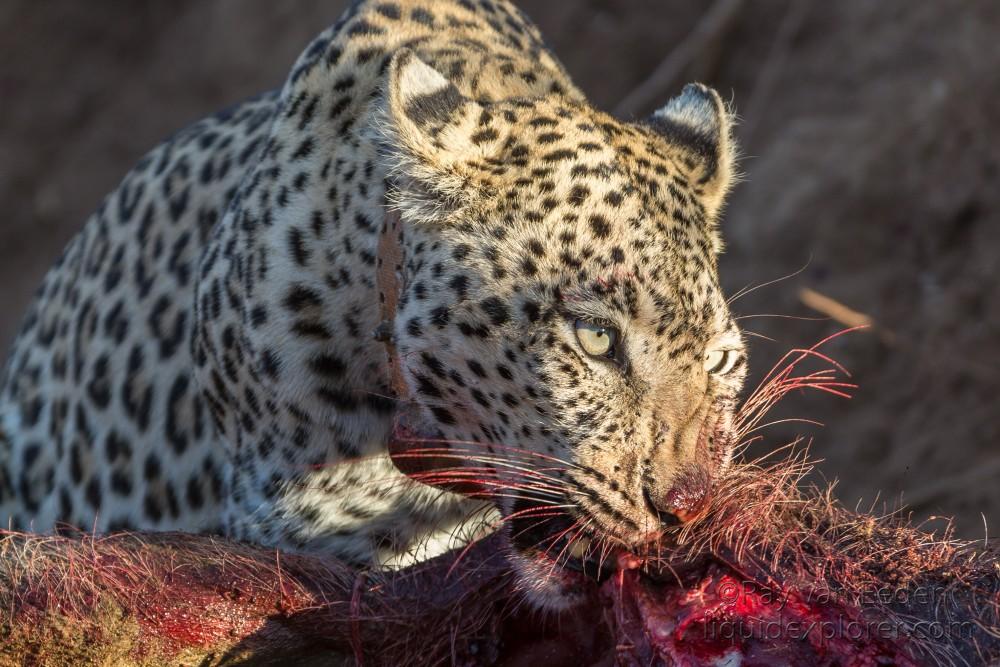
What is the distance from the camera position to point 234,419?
12.5 ft

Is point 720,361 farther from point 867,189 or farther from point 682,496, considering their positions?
point 867,189

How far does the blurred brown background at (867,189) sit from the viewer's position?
5.75 meters

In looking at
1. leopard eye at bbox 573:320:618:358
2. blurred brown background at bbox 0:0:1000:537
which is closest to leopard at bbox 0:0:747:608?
leopard eye at bbox 573:320:618:358

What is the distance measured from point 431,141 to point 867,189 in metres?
3.80

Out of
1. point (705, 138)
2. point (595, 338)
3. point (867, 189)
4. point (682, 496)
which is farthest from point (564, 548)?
point (867, 189)

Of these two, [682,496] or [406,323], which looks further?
[406,323]

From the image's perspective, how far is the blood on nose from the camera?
2.39m

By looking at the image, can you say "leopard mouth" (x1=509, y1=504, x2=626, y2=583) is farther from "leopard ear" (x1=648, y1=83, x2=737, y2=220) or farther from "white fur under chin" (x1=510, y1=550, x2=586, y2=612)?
"leopard ear" (x1=648, y1=83, x2=737, y2=220)

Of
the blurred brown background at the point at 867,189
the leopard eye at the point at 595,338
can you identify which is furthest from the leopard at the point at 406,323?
the blurred brown background at the point at 867,189

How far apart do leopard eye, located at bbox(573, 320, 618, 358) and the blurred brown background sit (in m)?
2.11

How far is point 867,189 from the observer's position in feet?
20.2

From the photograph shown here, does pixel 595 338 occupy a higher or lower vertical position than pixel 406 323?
lower

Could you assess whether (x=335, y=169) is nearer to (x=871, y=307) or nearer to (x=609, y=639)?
(x=609, y=639)

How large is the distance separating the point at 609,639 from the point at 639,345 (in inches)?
27.0
